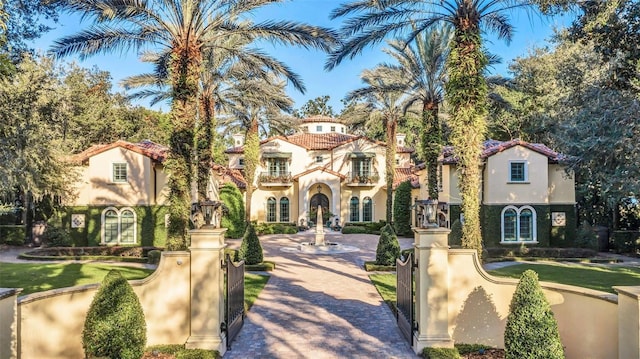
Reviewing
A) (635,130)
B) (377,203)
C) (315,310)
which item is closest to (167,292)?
(315,310)

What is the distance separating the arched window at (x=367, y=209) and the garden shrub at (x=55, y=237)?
2245cm

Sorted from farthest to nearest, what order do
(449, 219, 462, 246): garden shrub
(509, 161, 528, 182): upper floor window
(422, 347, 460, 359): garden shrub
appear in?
(509, 161, 528, 182): upper floor window
(449, 219, 462, 246): garden shrub
(422, 347, 460, 359): garden shrub

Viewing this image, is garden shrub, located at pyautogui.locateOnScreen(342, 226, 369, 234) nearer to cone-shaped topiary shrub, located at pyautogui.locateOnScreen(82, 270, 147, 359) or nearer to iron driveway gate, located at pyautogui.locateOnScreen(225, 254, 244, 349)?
iron driveway gate, located at pyautogui.locateOnScreen(225, 254, 244, 349)

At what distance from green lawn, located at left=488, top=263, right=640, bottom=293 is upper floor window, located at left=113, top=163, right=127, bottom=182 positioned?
18.7m

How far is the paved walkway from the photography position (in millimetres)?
7555

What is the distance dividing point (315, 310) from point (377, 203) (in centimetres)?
2650

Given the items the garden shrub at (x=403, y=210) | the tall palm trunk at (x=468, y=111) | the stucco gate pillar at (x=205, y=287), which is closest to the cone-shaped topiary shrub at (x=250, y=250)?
the tall palm trunk at (x=468, y=111)

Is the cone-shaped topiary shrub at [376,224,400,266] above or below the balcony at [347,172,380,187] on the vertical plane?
below

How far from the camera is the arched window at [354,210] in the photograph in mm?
35906

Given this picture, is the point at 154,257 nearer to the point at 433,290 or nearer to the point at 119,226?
the point at 119,226

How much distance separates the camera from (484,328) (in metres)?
7.63

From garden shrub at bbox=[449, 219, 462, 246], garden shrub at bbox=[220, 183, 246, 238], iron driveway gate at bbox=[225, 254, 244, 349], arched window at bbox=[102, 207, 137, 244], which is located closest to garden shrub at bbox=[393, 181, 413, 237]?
garden shrub at bbox=[449, 219, 462, 246]

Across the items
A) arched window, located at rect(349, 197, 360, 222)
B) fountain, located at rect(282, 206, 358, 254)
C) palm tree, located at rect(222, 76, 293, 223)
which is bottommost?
fountain, located at rect(282, 206, 358, 254)

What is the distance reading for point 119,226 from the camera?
2220cm
